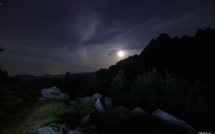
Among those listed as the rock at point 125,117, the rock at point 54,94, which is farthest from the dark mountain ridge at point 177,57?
the rock at point 125,117

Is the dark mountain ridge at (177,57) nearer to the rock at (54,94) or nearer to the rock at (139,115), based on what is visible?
the rock at (54,94)

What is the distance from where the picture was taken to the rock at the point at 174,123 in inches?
476

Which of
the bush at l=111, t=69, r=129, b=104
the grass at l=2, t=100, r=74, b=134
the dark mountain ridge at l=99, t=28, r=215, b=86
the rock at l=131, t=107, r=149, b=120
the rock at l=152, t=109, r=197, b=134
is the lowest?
the rock at l=152, t=109, r=197, b=134

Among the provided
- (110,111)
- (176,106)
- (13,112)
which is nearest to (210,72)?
(176,106)

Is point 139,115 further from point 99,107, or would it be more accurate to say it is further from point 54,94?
point 54,94

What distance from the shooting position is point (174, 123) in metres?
12.6

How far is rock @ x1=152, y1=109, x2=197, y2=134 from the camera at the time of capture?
12086 mm

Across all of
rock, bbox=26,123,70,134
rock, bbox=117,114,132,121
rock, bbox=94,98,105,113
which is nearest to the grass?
rock, bbox=26,123,70,134

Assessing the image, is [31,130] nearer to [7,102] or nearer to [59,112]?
[59,112]

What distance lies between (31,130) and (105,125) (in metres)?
3.61

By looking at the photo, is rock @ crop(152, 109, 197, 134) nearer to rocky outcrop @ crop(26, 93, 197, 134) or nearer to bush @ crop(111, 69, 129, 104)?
rocky outcrop @ crop(26, 93, 197, 134)

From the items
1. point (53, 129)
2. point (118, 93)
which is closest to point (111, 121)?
point (53, 129)

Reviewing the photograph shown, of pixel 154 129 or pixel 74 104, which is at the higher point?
pixel 74 104

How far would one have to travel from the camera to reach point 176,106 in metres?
15.9
